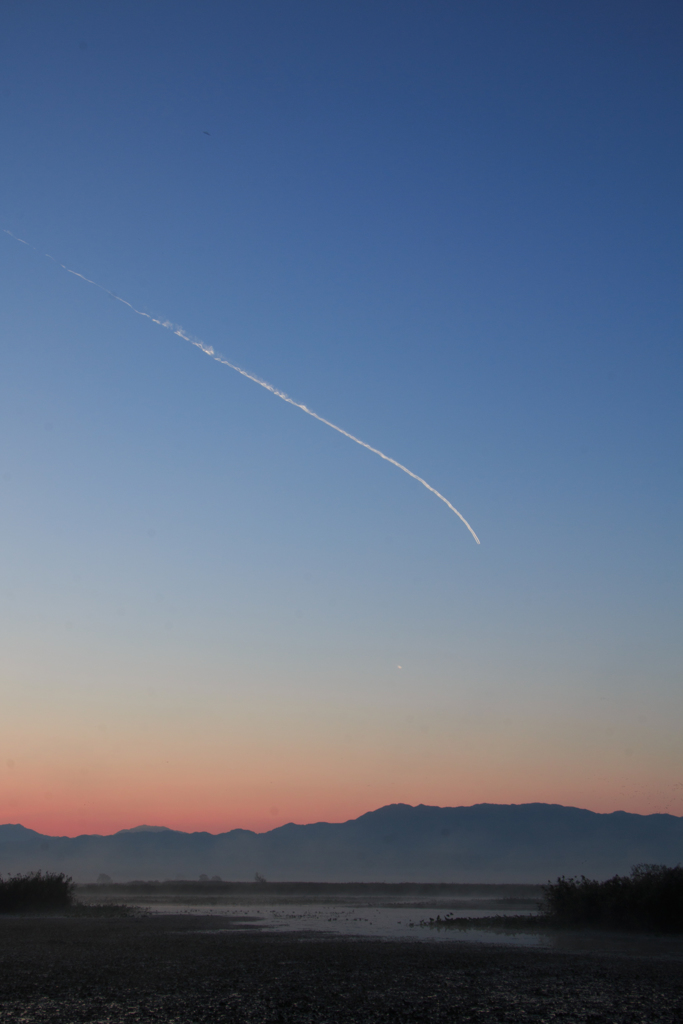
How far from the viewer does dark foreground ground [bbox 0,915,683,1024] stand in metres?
16.2

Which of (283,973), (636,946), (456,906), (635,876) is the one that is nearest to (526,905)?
(456,906)

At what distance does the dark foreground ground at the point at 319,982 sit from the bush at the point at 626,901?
13.0 meters

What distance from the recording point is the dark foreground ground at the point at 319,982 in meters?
16.2

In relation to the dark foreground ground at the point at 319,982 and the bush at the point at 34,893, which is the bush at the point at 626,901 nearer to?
the dark foreground ground at the point at 319,982

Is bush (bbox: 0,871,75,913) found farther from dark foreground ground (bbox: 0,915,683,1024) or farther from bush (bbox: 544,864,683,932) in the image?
bush (bbox: 544,864,683,932)

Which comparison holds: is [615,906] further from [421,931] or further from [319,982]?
[319,982]

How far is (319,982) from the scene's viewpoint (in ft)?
66.7

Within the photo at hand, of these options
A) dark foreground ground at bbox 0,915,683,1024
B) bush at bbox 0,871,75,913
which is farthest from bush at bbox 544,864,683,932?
bush at bbox 0,871,75,913

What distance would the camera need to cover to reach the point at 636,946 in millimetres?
33594

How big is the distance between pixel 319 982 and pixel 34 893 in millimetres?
43634

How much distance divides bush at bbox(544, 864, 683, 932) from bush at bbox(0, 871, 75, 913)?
36414 millimetres

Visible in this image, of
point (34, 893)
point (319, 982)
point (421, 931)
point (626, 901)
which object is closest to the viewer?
point (319, 982)

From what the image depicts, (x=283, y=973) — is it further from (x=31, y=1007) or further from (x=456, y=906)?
(x=456, y=906)

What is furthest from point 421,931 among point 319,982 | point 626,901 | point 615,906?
point 319,982
